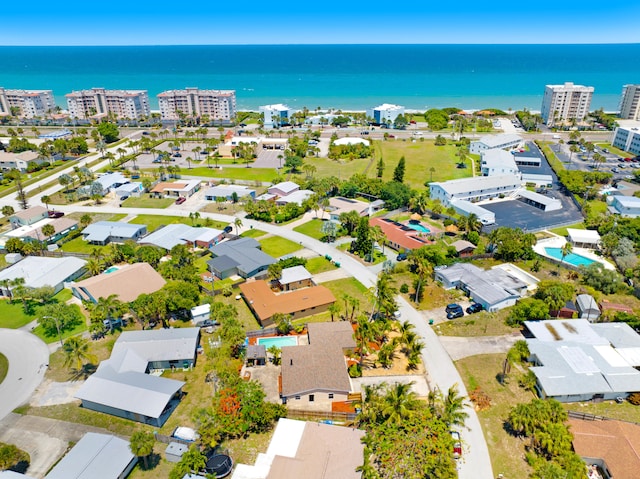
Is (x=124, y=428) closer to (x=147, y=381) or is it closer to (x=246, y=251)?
(x=147, y=381)

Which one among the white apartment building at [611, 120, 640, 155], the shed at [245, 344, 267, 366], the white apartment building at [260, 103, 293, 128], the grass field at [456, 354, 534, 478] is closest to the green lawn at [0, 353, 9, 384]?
the shed at [245, 344, 267, 366]

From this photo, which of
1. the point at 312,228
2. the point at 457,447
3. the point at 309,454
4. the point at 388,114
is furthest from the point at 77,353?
the point at 388,114

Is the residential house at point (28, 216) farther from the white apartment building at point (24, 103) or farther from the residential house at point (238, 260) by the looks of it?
the white apartment building at point (24, 103)

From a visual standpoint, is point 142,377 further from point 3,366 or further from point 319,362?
point 319,362

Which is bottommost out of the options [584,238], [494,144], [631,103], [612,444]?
[612,444]

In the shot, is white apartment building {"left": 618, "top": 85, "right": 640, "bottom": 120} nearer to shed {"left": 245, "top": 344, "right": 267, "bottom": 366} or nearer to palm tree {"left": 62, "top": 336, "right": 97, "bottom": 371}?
shed {"left": 245, "top": 344, "right": 267, "bottom": 366}

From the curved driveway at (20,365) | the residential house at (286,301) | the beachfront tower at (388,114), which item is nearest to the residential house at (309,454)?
the residential house at (286,301)

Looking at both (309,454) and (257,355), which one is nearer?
(309,454)

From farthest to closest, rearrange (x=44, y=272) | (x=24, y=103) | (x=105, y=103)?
(x=24, y=103), (x=105, y=103), (x=44, y=272)
